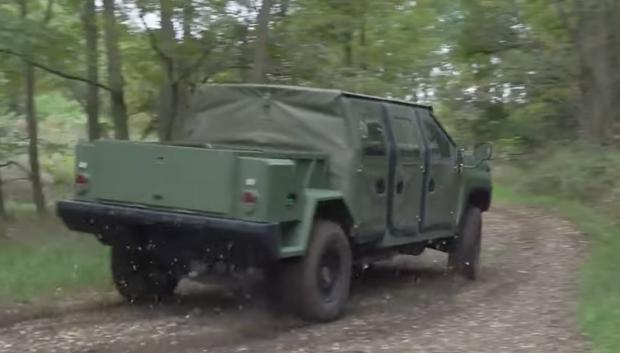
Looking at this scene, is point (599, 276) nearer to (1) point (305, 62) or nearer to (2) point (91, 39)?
(1) point (305, 62)

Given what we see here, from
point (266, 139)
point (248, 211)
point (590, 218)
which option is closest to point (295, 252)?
point (248, 211)

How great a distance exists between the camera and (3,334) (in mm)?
7508

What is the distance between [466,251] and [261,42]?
4227 millimetres

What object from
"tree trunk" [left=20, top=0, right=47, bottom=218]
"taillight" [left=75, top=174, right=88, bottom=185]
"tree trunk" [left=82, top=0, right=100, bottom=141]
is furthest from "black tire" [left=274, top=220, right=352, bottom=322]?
"tree trunk" [left=20, top=0, right=47, bottom=218]

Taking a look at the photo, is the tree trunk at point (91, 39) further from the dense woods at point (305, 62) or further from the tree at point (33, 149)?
the tree at point (33, 149)

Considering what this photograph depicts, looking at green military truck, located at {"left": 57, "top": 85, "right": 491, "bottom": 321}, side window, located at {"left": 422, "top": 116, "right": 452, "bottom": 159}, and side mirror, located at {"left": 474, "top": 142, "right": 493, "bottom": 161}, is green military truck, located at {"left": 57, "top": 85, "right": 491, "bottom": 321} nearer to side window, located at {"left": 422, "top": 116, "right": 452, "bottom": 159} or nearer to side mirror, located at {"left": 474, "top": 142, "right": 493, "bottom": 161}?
side window, located at {"left": 422, "top": 116, "right": 452, "bottom": 159}

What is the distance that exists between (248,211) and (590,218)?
36.5ft

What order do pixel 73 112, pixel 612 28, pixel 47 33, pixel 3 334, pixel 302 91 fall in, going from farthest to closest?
pixel 612 28
pixel 73 112
pixel 47 33
pixel 302 91
pixel 3 334

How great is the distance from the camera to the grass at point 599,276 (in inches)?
294

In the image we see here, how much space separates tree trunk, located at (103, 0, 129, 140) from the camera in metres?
13.5

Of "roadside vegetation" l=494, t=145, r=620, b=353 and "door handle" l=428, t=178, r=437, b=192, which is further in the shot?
"door handle" l=428, t=178, r=437, b=192

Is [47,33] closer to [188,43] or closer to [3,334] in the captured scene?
[188,43]

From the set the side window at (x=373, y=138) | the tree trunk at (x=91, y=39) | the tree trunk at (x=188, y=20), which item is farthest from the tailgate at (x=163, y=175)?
the tree trunk at (x=91, y=39)

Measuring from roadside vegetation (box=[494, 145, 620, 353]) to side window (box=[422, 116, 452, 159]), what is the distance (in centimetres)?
198
